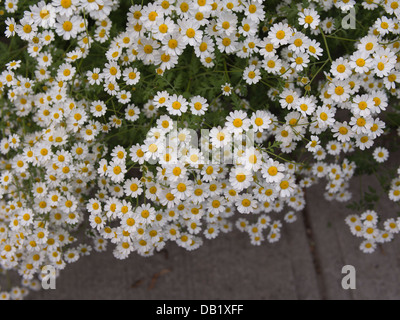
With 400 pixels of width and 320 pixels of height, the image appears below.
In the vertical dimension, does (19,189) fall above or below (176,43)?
below

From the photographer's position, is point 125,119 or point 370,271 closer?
point 125,119

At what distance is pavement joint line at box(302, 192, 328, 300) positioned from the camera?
294cm

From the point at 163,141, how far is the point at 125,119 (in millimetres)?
453

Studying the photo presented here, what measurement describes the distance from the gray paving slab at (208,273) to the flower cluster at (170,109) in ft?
1.91

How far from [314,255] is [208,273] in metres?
0.89

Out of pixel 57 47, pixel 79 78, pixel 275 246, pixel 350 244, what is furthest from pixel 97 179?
pixel 350 244

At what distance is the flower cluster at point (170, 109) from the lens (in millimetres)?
1809

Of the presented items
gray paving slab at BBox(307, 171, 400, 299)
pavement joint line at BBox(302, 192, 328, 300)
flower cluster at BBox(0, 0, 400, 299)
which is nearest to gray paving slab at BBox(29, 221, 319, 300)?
pavement joint line at BBox(302, 192, 328, 300)

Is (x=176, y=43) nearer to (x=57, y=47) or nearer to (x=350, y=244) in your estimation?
(x=57, y=47)

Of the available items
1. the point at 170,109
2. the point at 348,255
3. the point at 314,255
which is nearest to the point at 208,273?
the point at 314,255

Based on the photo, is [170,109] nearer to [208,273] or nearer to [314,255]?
[208,273]

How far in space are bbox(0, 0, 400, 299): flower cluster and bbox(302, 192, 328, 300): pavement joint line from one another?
1.94 feet

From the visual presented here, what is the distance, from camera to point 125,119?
7.09ft

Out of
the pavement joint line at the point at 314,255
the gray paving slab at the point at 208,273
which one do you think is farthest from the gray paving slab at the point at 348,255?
the gray paving slab at the point at 208,273
